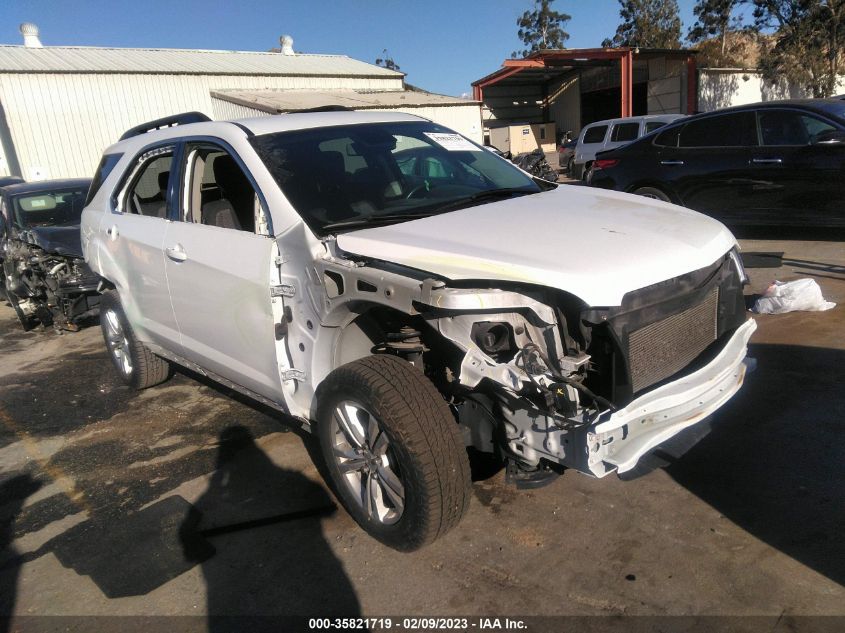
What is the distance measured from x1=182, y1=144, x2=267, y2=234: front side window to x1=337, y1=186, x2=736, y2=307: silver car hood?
1110 millimetres

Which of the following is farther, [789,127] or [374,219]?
[789,127]

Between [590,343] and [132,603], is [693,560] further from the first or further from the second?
[132,603]

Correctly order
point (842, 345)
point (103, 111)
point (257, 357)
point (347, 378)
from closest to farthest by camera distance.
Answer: point (347, 378), point (257, 357), point (842, 345), point (103, 111)

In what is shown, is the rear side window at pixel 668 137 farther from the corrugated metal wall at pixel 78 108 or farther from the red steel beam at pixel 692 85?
the red steel beam at pixel 692 85

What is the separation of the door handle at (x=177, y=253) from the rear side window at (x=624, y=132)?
15326 mm

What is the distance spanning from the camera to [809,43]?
1029 inches

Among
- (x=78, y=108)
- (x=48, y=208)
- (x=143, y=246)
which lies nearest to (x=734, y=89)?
(x=78, y=108)

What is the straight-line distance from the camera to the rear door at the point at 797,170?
285 inches

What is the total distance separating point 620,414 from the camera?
2451 mm

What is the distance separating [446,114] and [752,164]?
1740cm

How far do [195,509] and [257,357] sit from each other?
90cm

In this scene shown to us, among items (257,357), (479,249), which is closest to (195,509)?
(257,357)

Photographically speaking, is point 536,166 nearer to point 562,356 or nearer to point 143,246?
point 143,246

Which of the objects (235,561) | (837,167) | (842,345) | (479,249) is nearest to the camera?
(479,249)
